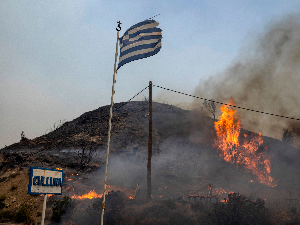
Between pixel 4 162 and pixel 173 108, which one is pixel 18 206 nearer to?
pixel 4 162

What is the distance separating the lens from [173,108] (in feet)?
247

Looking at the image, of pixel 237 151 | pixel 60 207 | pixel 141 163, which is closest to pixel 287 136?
pixel 237 151

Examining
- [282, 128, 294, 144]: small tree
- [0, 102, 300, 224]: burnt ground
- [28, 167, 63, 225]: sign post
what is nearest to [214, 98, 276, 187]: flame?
[0, 102, 300, 224]: burnt ground

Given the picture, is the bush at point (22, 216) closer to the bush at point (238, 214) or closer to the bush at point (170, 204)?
the bush at point (170, 204)

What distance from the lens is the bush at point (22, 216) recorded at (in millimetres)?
20203

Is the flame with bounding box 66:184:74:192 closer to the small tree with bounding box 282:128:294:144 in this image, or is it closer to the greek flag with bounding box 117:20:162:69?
the greek flag with bounding box 117:20:162:69

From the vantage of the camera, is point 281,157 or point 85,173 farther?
point 281,157

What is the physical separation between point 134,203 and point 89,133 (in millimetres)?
34741

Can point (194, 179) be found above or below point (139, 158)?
below

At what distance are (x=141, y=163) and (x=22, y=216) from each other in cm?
2324

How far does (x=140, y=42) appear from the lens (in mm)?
12367

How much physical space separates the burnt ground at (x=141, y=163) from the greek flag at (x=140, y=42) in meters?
12.7

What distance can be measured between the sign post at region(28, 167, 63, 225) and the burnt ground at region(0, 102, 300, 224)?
34.5ft

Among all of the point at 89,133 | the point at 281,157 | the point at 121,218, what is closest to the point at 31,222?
the point at 121,218
